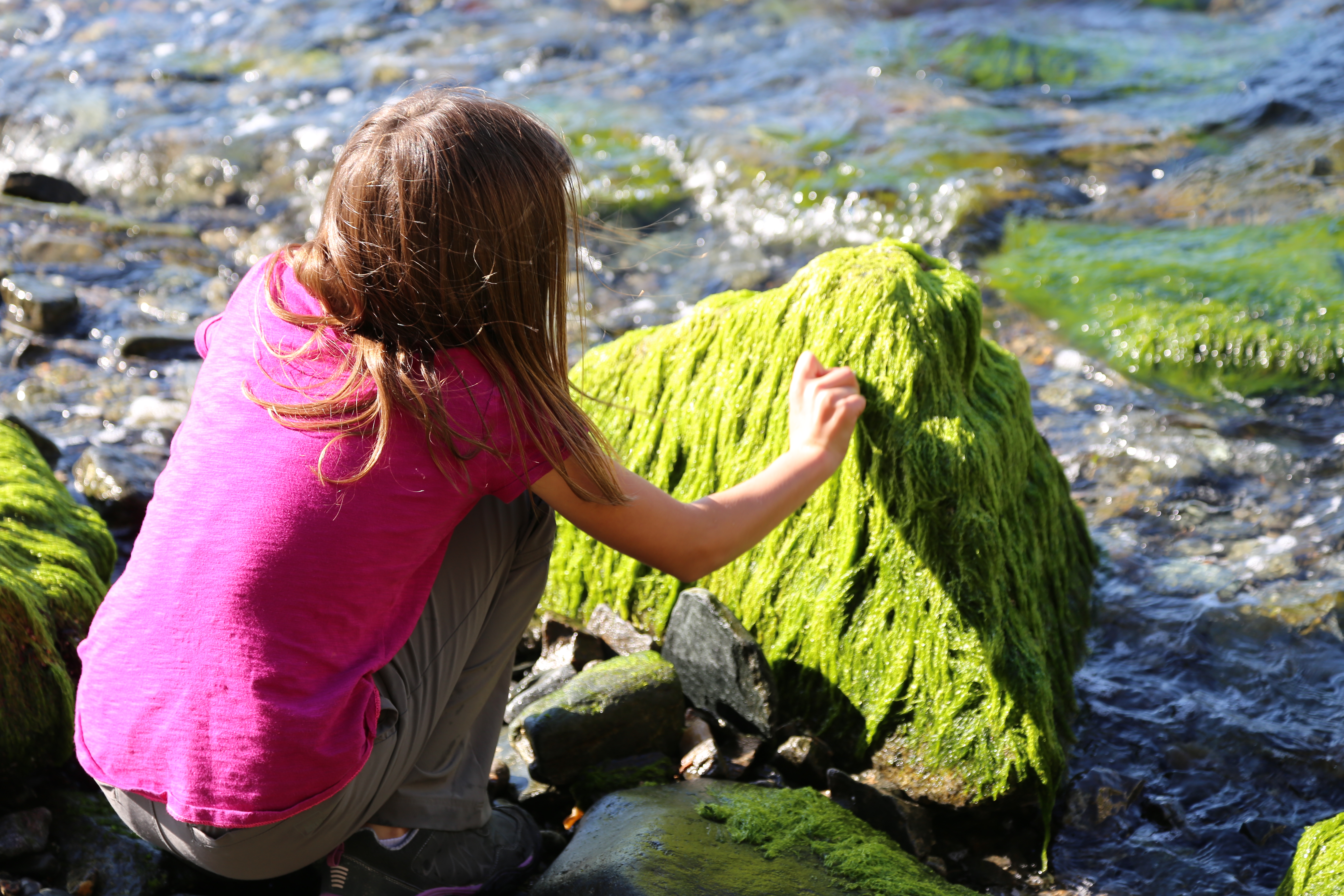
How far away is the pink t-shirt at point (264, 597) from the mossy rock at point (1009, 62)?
9412 mm

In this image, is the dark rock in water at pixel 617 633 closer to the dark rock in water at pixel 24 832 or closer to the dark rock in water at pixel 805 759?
the dark rock in water at pixel 805 759

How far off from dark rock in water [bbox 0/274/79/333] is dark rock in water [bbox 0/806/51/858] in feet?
16.2

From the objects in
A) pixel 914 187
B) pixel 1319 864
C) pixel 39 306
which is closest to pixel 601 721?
pixel 1319 864

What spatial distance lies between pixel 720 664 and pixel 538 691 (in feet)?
1.98

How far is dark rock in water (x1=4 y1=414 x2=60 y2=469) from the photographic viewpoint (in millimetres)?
5050

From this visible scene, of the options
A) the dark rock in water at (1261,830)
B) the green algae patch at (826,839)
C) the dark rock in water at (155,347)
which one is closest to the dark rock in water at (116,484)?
the dark rock in water at (155,347)

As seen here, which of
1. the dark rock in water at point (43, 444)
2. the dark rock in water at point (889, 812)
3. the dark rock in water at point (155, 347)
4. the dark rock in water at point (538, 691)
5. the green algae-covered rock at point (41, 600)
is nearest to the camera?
the green algae-covered rock at point (41, 600)

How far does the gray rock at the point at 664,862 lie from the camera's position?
101 inches

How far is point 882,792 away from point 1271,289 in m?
4.97

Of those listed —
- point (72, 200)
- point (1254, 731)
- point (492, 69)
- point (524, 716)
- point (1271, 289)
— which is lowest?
point (1254, 731)

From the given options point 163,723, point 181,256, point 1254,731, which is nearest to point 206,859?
point 163,723

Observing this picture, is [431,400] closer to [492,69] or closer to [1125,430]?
A: [1125,430]

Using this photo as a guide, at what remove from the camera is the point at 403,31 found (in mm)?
12648

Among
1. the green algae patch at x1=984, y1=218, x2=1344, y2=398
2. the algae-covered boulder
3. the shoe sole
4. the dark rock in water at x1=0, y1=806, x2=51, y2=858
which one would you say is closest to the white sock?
the shoe sole
